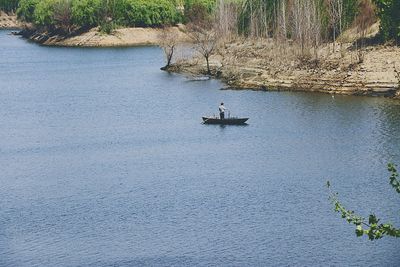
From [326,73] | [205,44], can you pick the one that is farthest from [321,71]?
[205,44]

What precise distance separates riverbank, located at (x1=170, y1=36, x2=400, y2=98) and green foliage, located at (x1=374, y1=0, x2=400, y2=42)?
2.24 metres

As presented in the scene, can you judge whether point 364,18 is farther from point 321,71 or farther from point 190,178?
point 190,178

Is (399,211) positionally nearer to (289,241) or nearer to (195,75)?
(289,241)

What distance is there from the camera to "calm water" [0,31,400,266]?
47.2 m

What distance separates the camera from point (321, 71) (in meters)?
107

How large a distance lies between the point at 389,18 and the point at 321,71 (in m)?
12.6

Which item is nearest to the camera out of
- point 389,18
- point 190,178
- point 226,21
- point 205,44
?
point 190,178

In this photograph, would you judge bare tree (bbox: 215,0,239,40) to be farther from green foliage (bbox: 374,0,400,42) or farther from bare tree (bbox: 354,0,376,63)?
green foliage (bbox: 374,0,400,42)

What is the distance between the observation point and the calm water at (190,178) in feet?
155

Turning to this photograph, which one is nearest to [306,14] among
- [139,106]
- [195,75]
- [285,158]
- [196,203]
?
[195,75]

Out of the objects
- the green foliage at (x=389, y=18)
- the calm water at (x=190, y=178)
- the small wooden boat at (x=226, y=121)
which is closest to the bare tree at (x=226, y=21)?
the calm water at (x=190, y=178)

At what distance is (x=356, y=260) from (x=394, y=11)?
70773 mm

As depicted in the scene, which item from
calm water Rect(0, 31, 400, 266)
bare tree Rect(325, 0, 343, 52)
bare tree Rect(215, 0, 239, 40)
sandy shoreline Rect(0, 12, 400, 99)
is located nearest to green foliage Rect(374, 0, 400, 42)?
sandy shoreline Rect(0, 12, 400, 99)

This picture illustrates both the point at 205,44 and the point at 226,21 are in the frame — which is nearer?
the point at 205,44
